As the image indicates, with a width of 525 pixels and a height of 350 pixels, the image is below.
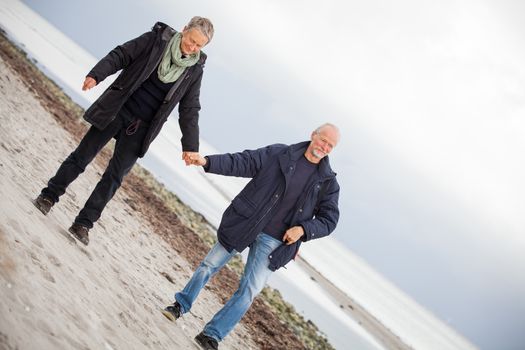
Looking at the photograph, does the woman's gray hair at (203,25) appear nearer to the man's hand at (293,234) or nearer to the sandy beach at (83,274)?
the man's hand at (293,234)

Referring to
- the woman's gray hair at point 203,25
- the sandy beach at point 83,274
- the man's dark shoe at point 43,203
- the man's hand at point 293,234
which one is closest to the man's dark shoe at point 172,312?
the sandy beach at point 83,274

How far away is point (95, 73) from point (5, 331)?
3.08 meters

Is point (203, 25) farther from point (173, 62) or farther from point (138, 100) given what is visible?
point (138, 100)

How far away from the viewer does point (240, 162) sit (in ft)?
18.1

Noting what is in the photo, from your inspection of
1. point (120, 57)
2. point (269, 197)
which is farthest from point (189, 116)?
point (269, 197)

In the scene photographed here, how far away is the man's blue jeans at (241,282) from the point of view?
5.45 metres

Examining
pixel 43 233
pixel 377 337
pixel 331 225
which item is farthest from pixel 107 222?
pixel 377 337

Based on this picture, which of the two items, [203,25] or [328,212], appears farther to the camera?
[328,212]

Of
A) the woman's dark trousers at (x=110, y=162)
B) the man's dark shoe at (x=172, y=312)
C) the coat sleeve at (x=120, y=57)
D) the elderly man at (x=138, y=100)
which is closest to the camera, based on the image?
the coat sleeve at (x=120, y=57)

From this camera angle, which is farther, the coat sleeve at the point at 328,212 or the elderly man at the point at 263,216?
the coat sleeve at the point at 328,212

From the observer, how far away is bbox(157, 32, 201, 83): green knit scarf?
5.27m

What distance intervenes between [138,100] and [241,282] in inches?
96.1

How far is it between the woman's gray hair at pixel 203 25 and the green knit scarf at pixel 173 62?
8.6 inches

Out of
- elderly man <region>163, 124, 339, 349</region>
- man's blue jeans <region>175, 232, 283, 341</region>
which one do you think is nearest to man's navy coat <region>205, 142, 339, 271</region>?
elderly man <region>163, 124, 339, 349</region>
